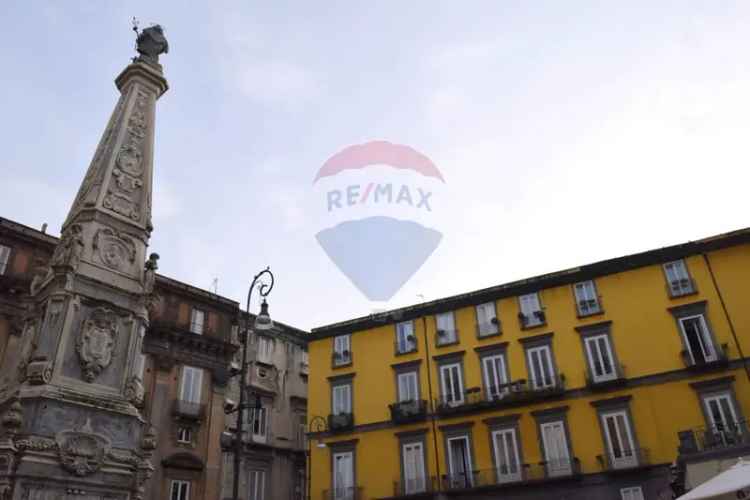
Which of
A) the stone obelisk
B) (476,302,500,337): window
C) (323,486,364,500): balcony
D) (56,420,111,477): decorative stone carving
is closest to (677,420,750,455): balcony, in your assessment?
(476,302,500,337): window

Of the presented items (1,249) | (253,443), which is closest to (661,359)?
(253,443)

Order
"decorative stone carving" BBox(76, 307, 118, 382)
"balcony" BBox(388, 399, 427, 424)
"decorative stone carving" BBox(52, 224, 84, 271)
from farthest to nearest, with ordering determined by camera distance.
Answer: "balcony" BBox(388, 399, 427, 424)
"decorative stone carving" BBox(52, 224, 84, 271)
"decorative stone carving" BBox(76, 307, 118, 382)

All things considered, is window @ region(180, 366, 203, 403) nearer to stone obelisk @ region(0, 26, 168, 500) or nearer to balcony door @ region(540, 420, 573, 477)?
stone obelisk @ region(0, 26, 168, 500)

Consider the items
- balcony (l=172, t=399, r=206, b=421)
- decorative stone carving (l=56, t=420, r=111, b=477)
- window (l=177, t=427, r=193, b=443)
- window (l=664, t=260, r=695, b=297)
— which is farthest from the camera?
window (l=664, t=260, r=695, b=297)

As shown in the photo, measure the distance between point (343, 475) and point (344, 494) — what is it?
1.07 meters

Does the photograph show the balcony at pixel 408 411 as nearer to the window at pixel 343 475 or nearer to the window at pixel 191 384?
the window at pixel 343 475

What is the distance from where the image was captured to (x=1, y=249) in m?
23.9

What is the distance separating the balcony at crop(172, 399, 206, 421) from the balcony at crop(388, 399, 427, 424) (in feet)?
33.0

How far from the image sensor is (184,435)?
27500 mm

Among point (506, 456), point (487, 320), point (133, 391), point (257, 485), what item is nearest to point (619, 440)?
point (506, 456)

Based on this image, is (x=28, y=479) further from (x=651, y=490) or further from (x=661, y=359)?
(x=661, y=359)

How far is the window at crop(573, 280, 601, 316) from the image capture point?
30.0 metres

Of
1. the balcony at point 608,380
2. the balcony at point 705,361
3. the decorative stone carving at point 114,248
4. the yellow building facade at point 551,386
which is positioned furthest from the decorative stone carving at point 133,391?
the balcony at point 705,361

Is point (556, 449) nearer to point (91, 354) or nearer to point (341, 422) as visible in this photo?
point (341, 422)
